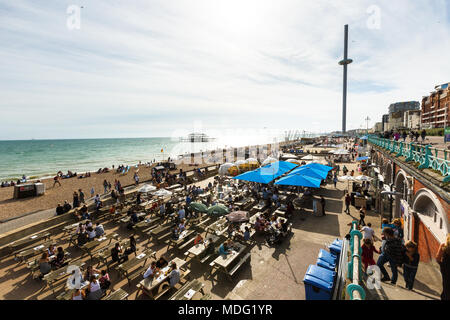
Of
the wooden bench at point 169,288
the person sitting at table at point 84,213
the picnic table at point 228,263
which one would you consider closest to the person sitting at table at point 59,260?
the person sitting at table at point 84,213

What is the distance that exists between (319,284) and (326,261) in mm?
1397

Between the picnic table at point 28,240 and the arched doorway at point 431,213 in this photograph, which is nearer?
the arched doorway at point 431,213

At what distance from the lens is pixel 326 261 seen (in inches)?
261

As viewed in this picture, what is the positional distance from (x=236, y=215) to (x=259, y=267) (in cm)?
257

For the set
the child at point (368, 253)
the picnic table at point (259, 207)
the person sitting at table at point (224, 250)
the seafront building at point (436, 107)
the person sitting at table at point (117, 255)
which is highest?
the seafront building at point (436, 107)

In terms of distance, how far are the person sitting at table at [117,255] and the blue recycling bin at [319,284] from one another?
768 centimetres

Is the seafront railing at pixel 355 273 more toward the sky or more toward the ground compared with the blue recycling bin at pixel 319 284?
more toward the sky

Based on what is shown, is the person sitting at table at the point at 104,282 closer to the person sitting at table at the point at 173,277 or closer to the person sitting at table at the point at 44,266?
the person sitting at table at the point at 173,277

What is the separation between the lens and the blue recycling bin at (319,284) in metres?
5.43

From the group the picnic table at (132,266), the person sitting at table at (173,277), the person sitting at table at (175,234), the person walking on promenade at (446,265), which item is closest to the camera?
the person walking on promenade at (446,265)
